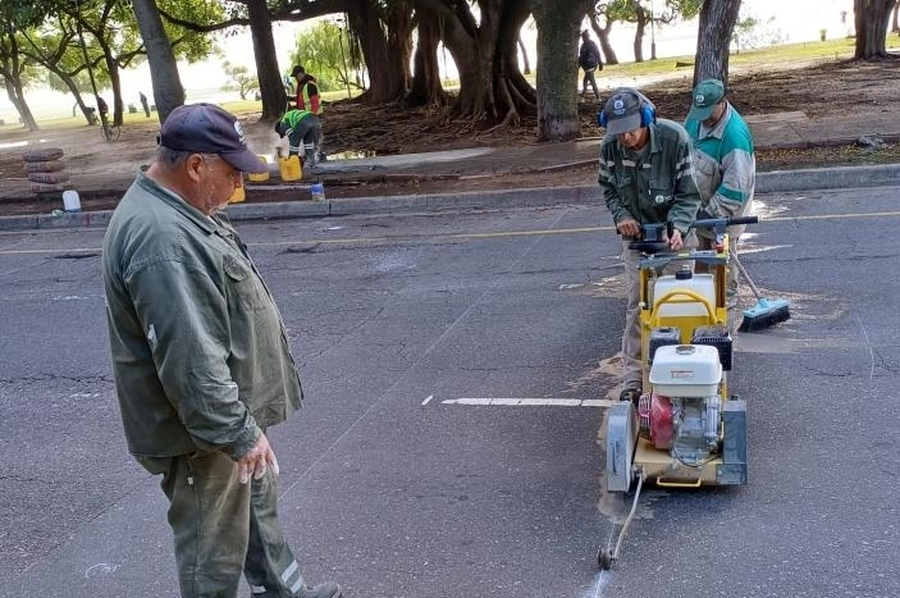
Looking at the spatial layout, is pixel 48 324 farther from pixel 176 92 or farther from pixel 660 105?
pixel 660 105

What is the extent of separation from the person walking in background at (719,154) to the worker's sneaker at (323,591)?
3388 mm

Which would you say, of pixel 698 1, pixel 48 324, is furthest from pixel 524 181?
pixel 698 1

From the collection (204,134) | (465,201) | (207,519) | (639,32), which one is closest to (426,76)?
(465,201)

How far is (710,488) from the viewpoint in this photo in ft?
13.6

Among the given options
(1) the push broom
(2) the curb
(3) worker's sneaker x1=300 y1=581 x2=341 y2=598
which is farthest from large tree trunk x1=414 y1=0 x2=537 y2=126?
(3) worker's sneaker x1=300 y1=581 x2=341 y2=598

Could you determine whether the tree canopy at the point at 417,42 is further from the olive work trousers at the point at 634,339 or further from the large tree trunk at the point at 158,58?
the olive work trousers at the point at 634,339

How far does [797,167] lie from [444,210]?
4.80 m

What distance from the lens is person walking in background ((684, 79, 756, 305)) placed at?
5535 millimetres

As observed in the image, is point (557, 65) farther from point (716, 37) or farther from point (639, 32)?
point (639, 32)

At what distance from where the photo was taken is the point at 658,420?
4055mm

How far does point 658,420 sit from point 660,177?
1416mm

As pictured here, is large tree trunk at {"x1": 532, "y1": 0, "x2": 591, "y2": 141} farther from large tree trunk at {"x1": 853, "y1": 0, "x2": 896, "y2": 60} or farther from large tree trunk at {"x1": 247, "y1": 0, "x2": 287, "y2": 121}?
large tree trunk at {"x1": 853, "y1": 0, "x2": 896, "y2": 60}

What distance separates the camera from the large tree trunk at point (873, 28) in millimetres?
28469

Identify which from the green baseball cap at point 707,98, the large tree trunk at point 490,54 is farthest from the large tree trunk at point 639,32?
the green baseball cap at point 707,98
